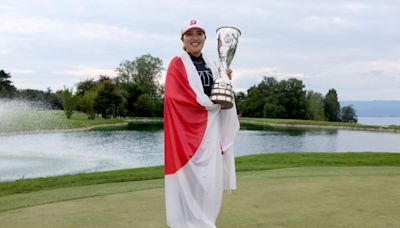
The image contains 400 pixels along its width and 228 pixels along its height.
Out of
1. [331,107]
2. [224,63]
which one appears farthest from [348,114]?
[224,63]

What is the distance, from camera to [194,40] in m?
4.91

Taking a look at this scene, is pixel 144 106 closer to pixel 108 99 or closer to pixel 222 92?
pixel 108 99

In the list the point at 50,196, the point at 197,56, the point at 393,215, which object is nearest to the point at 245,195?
the point at 393,215

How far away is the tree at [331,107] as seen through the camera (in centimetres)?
9419

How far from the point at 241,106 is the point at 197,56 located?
89.7 metres

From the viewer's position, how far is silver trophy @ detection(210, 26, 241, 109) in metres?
4.62

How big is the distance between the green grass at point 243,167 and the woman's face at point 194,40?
486cm

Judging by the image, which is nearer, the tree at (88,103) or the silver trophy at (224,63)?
the silver trophy at (224,63)

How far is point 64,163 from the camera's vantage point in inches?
722

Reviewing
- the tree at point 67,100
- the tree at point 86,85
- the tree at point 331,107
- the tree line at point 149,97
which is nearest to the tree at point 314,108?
the tree line at point 149,97

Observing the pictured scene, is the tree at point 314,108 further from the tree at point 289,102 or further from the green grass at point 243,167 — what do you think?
the green grass at point 243,167

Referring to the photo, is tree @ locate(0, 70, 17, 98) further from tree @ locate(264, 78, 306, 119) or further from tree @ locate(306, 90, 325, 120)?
tree @ locate(306, 90, 325, 120)

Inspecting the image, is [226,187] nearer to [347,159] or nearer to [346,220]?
[346,220]

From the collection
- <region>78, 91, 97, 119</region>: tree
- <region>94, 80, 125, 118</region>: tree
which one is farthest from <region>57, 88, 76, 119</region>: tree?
<region>94, 80, 125, 118</region>: tree
